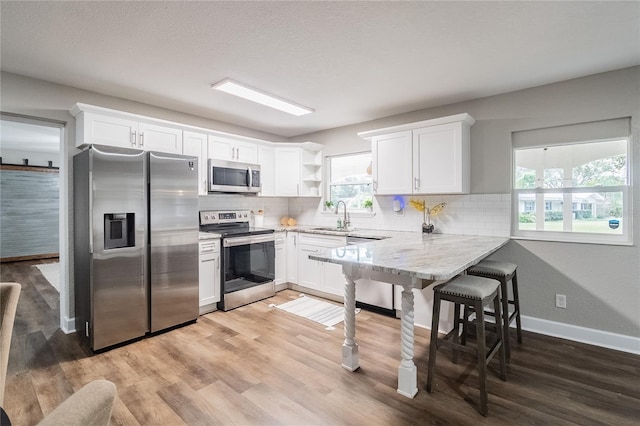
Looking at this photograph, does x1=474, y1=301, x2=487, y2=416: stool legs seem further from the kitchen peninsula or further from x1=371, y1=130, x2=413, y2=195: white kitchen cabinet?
x1=371, y1=130, x2=413, y2=195: white kitchen cabinet

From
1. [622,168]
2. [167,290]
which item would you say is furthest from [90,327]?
[622,168]

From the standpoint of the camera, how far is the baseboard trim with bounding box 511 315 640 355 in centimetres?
274

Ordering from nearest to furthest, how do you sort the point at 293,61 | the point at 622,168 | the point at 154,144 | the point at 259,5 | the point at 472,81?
the point at 259,5
the point at 293,61
the point at 622,168
the point at 472,81
the point at 154,144

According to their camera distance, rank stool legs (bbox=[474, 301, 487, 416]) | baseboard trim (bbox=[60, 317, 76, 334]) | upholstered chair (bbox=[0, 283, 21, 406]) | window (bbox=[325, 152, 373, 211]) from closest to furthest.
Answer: upholstered chair (bbox=[0, 283, 21, 406]), stool legs (bbox=[474, 301, 487, 416]), baseboard trim (bbox=[60, 317, 76, 334]), window (bbox=[325, 152, 373, 211])

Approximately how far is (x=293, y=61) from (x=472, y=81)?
179cm

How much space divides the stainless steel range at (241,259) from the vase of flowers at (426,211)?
1986 millimetres

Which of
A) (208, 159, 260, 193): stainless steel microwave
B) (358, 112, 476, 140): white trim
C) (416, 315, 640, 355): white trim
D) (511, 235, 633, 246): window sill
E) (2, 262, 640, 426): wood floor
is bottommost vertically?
(2, 262, 640, 426): wood floor

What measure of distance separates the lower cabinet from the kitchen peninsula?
1.33m

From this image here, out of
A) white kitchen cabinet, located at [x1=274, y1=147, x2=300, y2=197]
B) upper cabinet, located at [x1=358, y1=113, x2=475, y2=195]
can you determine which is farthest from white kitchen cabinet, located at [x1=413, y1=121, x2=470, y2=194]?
white kitchen cabinet, located at [x1=274, y1=147, x2=300, y2=197]

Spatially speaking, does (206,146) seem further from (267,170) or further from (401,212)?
(401,212)

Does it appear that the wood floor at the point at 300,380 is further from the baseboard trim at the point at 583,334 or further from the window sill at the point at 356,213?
the window sill at the point at 356,213

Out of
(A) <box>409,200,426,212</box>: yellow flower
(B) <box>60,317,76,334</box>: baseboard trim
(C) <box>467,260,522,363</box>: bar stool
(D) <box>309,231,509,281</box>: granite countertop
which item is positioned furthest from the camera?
(A) <box>409,200,426,212</box>: yellow flower

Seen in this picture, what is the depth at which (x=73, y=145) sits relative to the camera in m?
3.15

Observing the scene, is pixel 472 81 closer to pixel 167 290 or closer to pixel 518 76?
pixel 518 76
